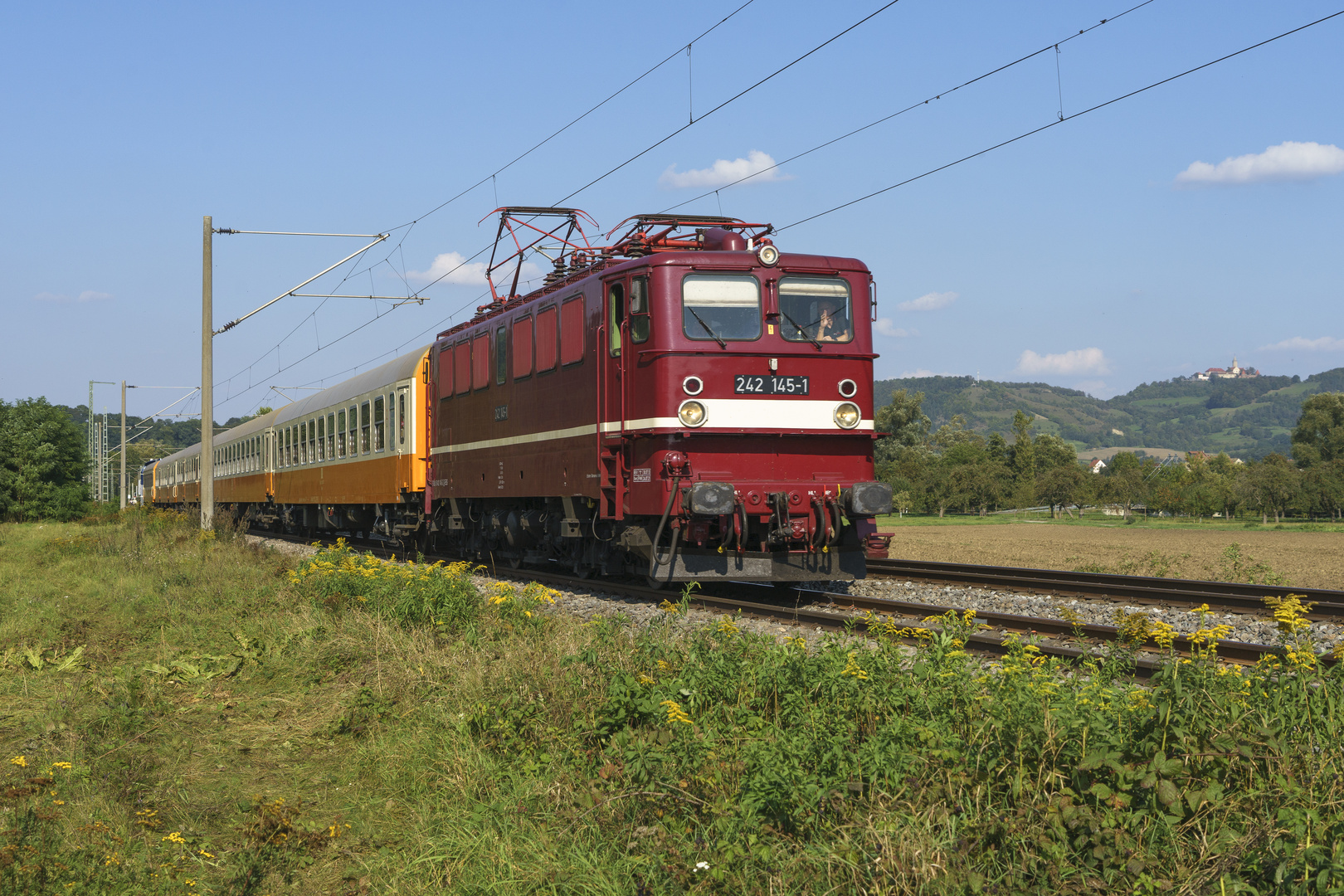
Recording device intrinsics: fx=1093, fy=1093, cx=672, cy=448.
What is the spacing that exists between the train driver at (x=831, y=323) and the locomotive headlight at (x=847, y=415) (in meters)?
0.78

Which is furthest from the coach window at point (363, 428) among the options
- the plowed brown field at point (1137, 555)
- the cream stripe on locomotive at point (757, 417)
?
the plowed brown field at point (1137, 555)

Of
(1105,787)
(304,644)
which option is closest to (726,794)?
(1105,787)

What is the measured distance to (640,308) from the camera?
1252 centimetres

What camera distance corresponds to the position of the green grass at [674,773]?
3.98 m

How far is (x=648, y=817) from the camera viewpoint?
192 inches

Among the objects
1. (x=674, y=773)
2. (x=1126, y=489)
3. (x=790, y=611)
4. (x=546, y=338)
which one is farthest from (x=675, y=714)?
(x=1126, y=489)

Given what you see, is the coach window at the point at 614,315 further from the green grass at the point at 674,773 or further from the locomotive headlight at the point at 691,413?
the green grass at the point at 674,773

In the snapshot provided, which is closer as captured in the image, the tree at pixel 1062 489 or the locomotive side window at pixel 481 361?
the locomotive side window at pixel 481 361

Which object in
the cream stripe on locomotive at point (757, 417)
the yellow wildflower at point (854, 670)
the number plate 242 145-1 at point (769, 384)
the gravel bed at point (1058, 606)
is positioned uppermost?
the number plate 242 145-1 at point (769, 384)

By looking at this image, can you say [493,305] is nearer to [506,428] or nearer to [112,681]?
[506,428]

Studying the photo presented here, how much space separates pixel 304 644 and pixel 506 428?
710 centimetres

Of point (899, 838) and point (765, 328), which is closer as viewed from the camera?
point (899, 838)

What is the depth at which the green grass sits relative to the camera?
398cm

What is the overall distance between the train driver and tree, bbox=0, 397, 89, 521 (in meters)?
35.8
